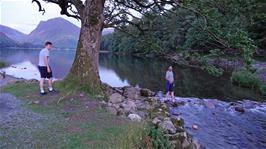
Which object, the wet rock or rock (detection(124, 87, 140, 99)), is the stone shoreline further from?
the wet rock

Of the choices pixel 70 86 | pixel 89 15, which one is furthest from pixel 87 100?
pixel 89 15

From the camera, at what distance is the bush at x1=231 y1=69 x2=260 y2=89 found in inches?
1369

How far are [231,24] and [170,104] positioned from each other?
368 inches

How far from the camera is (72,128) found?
11688mm

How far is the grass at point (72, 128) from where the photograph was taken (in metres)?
10.0

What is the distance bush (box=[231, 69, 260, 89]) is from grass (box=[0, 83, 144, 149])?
926 inches

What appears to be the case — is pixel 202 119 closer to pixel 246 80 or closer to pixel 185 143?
pixel 185 143

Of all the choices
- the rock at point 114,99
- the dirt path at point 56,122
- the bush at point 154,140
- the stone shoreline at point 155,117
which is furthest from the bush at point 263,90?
the bush at point 154,140

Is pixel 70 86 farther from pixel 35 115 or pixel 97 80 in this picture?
pixel 35 115

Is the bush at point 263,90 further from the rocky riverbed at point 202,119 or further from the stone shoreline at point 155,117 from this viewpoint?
the stone shoreline at point 155,117

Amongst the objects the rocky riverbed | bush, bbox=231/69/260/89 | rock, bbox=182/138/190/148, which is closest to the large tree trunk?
the rocky riverbed

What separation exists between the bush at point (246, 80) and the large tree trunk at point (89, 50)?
70.2 feet

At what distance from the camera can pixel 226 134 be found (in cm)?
1784

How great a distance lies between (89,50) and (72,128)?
760cm
